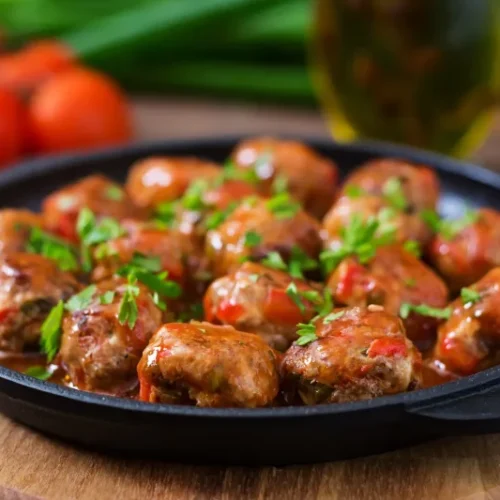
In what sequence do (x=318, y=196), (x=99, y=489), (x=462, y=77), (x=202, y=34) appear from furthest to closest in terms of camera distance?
(x=202, y=34) < (x=462, y=77) < (x=318, y=196) < (x=99, y=489)

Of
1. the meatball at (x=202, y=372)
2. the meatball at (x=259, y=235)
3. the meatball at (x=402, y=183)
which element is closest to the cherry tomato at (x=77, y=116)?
the meatball at (x=402, y=183)

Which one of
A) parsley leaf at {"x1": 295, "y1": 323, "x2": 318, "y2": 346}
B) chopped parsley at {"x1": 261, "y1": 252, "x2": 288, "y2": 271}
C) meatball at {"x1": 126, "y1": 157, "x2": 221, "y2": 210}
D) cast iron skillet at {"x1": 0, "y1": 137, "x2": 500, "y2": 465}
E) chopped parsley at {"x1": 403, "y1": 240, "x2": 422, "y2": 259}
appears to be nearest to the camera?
cast iron skillet at {"x1": 0, "y1": 137, "x2": 500, "y2": 465}

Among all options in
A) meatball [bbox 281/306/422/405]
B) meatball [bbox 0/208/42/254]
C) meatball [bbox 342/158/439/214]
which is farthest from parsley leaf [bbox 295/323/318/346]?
meatball [bbox 0/208/42/254]

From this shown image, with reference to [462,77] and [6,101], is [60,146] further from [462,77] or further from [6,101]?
[462,77]

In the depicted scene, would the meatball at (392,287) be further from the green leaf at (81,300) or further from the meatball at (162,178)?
the meatball at (162,178)

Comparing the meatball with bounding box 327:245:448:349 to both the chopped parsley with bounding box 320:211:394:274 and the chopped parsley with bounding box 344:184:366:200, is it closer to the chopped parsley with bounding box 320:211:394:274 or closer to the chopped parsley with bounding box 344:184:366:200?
the chopped parsley with bounding box 320:211:394:274

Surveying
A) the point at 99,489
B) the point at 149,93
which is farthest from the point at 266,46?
the point at 99,489

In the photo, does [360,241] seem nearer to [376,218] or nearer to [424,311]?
[376,218]
